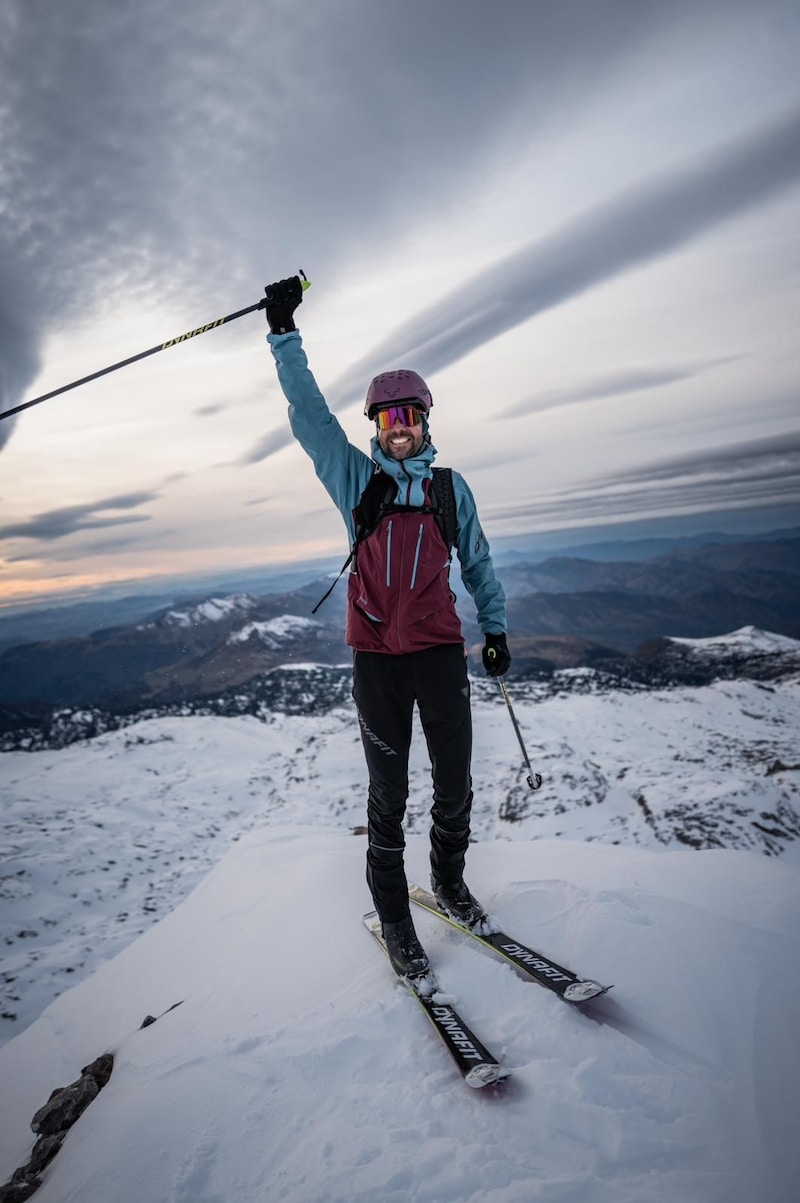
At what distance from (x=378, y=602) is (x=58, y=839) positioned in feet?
→ 45.6

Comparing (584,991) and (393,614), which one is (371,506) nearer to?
(393,614)

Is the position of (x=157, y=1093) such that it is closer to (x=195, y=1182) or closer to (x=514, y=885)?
(x=195, y=1182)

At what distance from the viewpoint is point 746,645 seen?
3516 inches

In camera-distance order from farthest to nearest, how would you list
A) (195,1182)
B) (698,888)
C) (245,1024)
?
(698,888) → (245,1024) → (195,1182)

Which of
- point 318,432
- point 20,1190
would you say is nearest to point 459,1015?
point 20,1190

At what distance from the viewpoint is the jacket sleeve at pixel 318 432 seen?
3.87m

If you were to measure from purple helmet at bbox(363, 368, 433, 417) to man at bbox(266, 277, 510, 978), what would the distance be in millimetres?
19

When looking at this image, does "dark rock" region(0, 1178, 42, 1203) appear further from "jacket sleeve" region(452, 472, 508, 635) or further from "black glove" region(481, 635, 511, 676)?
"jacket sleeve" region(452, 472, 508, 635)

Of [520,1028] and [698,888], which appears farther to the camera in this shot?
[698,888]

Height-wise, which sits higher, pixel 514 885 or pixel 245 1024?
pixel 245 1024

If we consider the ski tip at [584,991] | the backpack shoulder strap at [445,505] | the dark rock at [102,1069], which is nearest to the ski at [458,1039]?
the ski tip at [584,991]

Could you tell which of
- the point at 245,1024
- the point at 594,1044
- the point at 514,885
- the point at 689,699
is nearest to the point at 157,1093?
the point at 245,1024

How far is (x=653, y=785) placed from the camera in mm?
12961

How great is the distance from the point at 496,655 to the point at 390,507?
1.84m
